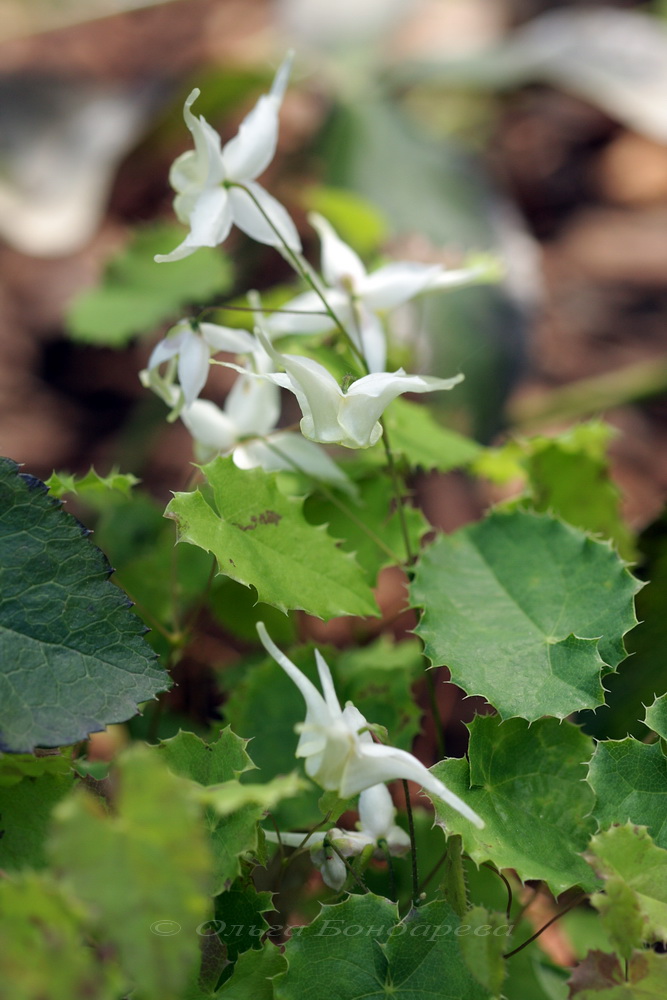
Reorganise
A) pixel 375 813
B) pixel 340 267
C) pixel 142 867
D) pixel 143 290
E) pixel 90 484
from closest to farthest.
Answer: pixel 142 867 → pixel 375 813 → pixel 90 484 → pixel 340 267 → pixel 143 290

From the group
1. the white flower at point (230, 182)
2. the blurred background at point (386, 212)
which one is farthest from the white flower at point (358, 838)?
the blurred background at point (386, 212)

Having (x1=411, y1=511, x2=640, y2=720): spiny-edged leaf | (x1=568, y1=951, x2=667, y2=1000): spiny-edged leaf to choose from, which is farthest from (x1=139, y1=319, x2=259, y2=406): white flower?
(x1=568, y1=951, x2=667, y2=1000): spiny-edged leaf

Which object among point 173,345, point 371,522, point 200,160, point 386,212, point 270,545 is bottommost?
point 386,212

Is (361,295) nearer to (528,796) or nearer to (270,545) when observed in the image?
(270,545)

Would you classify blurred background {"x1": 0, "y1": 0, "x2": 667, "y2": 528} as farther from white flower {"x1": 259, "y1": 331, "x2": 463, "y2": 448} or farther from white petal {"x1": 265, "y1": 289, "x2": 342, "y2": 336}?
white flower {"x1": 259, "y1": 331, "x2": 463, "y2": 448}

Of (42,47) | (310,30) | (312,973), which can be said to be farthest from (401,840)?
(42,47)

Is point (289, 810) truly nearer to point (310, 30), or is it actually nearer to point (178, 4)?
point (310, 30)

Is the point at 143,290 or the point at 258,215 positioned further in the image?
the point at 143,290

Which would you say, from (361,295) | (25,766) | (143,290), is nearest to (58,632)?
(25,766)
